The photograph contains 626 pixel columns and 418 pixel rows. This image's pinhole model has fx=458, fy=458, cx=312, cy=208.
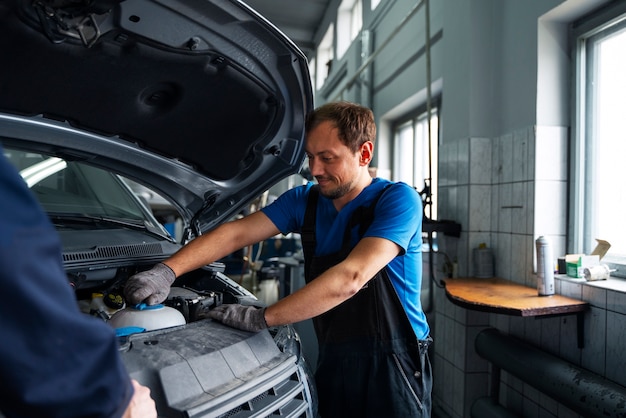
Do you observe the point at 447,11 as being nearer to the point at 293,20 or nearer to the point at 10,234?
the point at 10,234

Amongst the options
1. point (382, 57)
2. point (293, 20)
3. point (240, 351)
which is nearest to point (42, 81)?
point (240, 351)

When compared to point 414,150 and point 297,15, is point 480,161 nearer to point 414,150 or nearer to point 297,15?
point 414,150

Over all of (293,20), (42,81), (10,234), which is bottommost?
(10,234)

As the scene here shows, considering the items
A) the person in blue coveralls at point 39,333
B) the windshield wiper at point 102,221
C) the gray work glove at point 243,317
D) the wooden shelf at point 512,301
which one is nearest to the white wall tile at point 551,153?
the wooden shelf at point 512,301

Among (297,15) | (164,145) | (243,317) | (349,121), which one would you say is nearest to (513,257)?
(349,121)

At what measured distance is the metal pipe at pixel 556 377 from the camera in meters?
1.73

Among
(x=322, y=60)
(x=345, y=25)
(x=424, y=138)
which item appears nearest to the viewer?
(x=424, y=138)

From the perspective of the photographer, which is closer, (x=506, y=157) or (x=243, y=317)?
(x=243, y=317)

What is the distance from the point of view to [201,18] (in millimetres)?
1290

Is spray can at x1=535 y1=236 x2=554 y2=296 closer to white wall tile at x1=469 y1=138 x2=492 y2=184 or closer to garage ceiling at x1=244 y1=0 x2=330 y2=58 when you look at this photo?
white wall tile at x1=469 y1=138 x2=492 y2=184

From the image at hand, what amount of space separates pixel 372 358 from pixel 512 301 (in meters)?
0.99

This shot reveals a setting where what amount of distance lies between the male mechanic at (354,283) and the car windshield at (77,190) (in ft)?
2.05

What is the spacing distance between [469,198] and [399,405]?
174 cm

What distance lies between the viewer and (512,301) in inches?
82.4
